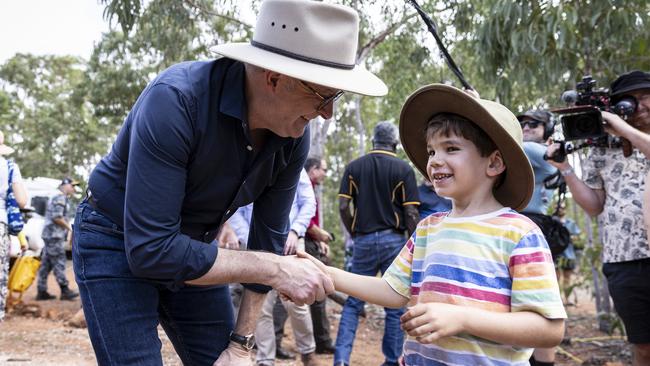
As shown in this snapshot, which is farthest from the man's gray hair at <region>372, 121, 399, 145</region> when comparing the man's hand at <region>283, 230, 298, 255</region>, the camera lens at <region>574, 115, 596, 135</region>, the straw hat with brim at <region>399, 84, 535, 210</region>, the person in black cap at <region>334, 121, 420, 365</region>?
the straw hat with brim at <region>399, 84, 535, 210</region>

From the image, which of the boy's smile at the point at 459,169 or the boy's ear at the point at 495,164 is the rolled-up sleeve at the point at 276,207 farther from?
the boy's ear at the point at 495,164

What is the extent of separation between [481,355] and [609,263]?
2.30 m

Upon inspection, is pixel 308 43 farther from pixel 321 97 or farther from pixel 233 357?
pixel 233 357

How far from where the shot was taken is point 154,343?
216cm

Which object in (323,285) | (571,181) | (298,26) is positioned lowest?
(323,285)

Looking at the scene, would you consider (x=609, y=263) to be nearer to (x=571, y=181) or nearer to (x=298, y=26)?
(x=571, y=181)

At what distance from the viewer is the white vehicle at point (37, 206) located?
11305mm

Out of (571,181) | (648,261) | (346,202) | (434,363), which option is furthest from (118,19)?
(434,363)

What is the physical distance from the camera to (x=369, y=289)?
2.25 meters

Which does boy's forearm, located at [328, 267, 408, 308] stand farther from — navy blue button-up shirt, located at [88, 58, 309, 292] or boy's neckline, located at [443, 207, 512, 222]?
navy blue button-up shirt, located at [88, 58, 309, 292]

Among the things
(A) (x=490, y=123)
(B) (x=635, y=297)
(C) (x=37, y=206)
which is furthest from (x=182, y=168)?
(C) (x=37, y=206)

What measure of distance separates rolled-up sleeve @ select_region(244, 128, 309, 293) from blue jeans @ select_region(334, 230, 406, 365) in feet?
9.93

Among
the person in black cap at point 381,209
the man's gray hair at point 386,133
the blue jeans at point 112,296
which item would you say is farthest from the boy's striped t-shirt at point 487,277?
the man's gray hair at point 386,133

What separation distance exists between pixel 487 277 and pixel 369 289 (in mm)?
462
